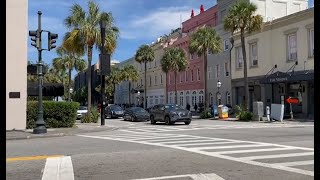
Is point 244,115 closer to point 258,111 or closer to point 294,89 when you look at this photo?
point 258,111

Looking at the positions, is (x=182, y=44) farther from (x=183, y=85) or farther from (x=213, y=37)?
(x=213, y=37)

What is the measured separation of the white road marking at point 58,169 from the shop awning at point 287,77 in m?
26.2

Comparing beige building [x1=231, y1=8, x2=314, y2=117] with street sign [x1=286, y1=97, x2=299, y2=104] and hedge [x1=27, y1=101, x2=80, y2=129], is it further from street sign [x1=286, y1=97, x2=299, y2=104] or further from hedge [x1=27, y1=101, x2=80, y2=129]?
hedge [x1=27, y1=101, x2=80, y2=129]

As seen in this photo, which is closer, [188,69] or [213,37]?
[213,37]

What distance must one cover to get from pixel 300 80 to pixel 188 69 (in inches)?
1172

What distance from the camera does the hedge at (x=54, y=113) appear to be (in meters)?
25.7

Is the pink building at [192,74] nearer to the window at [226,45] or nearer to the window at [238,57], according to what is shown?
the window at [226,45]

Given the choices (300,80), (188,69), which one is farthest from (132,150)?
(188,69)

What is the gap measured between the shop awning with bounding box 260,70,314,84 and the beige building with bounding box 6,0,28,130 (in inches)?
839

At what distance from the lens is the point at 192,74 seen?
62.5 m

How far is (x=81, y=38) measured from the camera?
32406 mm

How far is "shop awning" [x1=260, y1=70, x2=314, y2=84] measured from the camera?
112 ft

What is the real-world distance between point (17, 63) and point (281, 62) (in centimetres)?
2515

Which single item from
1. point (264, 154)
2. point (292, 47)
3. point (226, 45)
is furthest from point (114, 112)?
point (264, 154)
